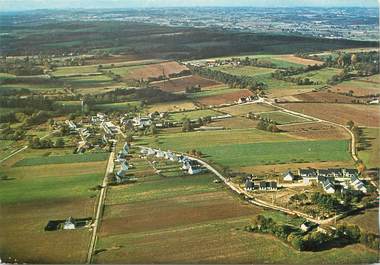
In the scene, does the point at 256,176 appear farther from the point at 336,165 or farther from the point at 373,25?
the point at 373,25

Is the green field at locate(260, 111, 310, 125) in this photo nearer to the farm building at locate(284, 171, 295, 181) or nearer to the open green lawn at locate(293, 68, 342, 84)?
the open green lawn at locate(293, 68, 342, 84)

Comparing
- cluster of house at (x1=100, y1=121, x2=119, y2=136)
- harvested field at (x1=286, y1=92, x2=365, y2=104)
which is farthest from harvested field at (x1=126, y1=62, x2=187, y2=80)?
harvested field at (x1=286, y1=92, x2=365, y2=104)

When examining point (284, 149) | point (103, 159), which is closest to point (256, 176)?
point (284, 149)

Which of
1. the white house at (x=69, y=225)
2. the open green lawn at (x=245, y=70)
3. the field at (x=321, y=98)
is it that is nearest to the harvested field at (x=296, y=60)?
the open green lawn at (x=245, y=70)

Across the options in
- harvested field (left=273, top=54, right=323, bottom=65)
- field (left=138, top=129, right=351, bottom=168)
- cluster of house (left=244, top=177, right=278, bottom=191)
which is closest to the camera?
cluster of house (left=244, top=177, right=278, bottom=191)

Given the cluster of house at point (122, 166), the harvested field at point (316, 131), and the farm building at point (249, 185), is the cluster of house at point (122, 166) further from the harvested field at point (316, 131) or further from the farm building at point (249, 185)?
the harvested field at point (316, 131)

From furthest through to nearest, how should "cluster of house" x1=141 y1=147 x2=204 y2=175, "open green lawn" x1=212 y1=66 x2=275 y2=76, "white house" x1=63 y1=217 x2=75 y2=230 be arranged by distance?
"open green lawn" x1=212 y1=66 x2=275 y2=76 → "cluster of house" x1=141 y1=147 x2=204 y2=175 → "white house" x1=63 y1=217 x2=75 y2=230

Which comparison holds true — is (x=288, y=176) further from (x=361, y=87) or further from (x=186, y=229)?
(x=361, y=87)
